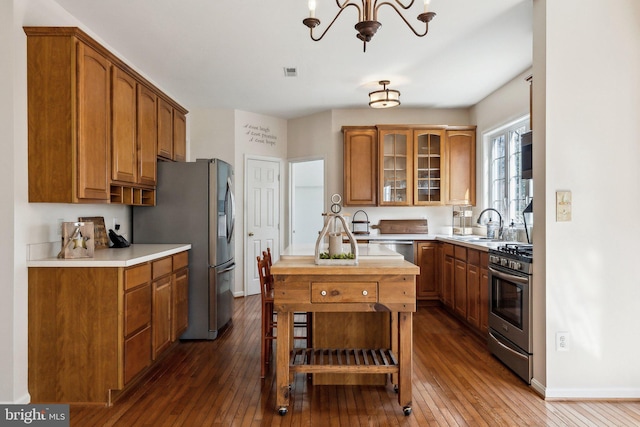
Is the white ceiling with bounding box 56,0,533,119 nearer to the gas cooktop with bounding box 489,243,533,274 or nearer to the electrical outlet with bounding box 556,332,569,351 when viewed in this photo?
the gas cooktop with bounding box 489,243,533,274

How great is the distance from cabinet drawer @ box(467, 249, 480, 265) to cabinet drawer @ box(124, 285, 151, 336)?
9.79ft

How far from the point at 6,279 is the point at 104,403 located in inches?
38.4

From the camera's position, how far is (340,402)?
256cm

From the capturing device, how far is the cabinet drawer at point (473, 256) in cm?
388

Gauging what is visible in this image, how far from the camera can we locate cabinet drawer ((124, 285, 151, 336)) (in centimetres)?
261

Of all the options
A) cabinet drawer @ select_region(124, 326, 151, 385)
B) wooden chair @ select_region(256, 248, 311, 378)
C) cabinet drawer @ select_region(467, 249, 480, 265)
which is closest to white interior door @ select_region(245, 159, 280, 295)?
wooden chair @ select_region(256, 248, 311, 378)

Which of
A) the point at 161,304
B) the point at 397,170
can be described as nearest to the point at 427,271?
the point at 397,170

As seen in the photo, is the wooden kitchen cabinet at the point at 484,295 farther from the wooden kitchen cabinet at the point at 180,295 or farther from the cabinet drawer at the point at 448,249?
the wooden kitchen cabinet at the point at 180,295

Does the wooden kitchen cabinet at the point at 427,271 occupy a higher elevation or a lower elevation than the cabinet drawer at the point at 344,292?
lower

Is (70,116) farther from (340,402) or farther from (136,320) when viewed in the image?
(340,402)

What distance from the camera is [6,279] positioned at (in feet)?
7.72

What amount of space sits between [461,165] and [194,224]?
146 inches

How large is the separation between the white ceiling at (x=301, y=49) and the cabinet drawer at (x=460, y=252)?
1924mm

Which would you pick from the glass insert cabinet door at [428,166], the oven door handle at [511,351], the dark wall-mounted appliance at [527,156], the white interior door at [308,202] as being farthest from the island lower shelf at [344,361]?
the white interior door at [308,202]
